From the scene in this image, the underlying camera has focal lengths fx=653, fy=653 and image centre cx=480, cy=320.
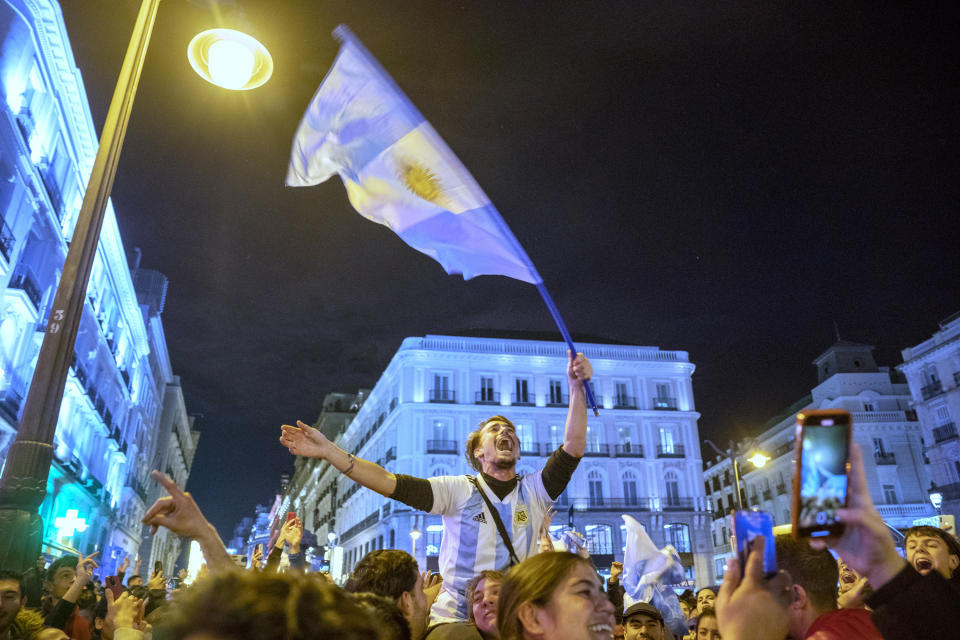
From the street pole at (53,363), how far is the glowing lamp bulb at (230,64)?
127cm

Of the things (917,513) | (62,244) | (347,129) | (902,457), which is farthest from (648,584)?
(902,457)

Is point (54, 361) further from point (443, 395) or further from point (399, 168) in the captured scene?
point (443, 395)

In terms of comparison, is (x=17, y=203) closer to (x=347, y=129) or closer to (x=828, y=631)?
(x=347, y=129)

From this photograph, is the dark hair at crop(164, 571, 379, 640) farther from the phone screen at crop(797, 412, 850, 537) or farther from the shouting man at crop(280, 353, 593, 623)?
the shouting man at crop(280, 353, 593, 623)

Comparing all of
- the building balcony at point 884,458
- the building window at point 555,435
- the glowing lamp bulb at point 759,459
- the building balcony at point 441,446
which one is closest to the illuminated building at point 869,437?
the building balcony at point 884,458

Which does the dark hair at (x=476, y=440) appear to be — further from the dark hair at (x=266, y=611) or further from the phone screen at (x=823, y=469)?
the dark hair at (x=266, y=611)

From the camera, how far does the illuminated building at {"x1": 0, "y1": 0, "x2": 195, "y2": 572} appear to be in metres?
18.8

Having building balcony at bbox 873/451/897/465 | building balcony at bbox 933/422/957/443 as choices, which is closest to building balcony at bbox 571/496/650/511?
building balcony at bbox 873/451/897/465

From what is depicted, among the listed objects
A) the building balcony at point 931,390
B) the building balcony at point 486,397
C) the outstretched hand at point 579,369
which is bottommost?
the outstretched hand at point 579,369

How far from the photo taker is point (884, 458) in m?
46.7

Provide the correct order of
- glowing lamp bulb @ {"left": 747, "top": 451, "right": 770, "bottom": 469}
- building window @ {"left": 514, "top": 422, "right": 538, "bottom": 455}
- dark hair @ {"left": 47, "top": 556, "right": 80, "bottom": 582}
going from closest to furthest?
dark hair @ {"left": 47, "top": 556, "right": 80, "bottom": 582}, glowing lamp bulb @ {"left": 747, "top": 451, "right": 770, "bottom": 469}, building window @ {"left": 514, "top": 422, "right": 538, "bottom": 455}

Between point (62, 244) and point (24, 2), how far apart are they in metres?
8.54

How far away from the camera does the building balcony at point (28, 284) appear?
20.4m

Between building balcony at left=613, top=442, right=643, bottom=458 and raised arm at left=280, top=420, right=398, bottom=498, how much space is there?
149ft
